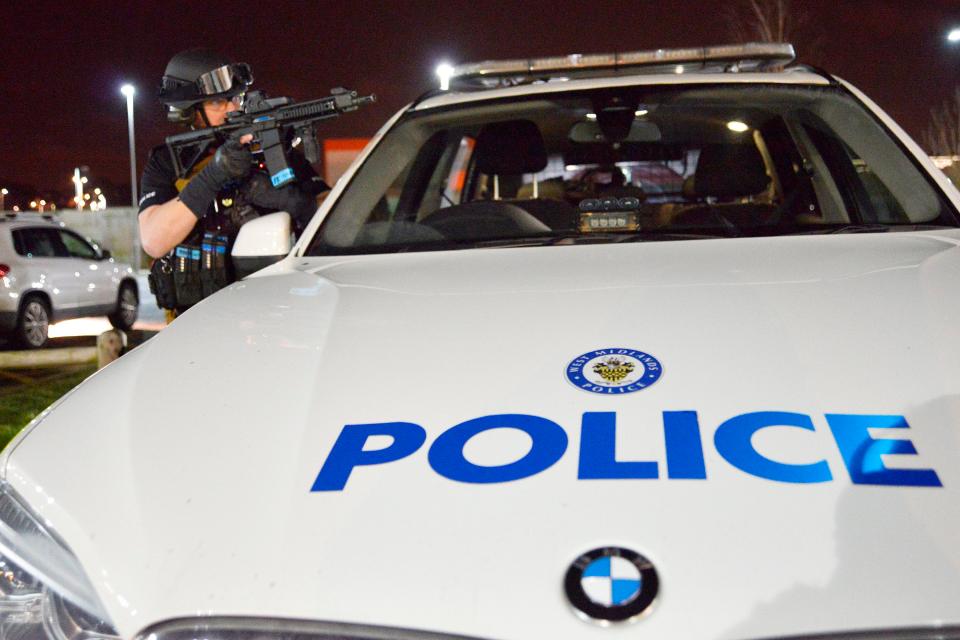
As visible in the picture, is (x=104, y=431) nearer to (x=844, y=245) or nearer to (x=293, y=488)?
(x=293, y=488)

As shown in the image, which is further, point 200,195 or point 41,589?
point 200,195

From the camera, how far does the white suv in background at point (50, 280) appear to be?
12180mm

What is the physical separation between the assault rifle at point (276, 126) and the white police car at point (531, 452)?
1.21 metres

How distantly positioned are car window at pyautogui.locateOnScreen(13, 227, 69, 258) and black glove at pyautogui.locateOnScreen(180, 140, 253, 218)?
999cm

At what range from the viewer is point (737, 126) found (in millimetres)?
3143

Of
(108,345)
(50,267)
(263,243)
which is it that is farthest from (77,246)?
(263,243)

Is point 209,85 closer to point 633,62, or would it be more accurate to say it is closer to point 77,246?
point 633,62

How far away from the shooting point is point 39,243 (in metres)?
13.1

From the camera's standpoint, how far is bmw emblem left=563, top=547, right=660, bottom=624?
3.97ft

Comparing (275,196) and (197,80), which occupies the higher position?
(197,80)

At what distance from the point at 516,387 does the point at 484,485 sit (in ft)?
0.88

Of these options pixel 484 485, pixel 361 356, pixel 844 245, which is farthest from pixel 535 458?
pixel 844 245

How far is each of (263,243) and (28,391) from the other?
539 centimetres

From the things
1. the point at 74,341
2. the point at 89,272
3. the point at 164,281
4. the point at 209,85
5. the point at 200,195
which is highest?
the point at 209,85
